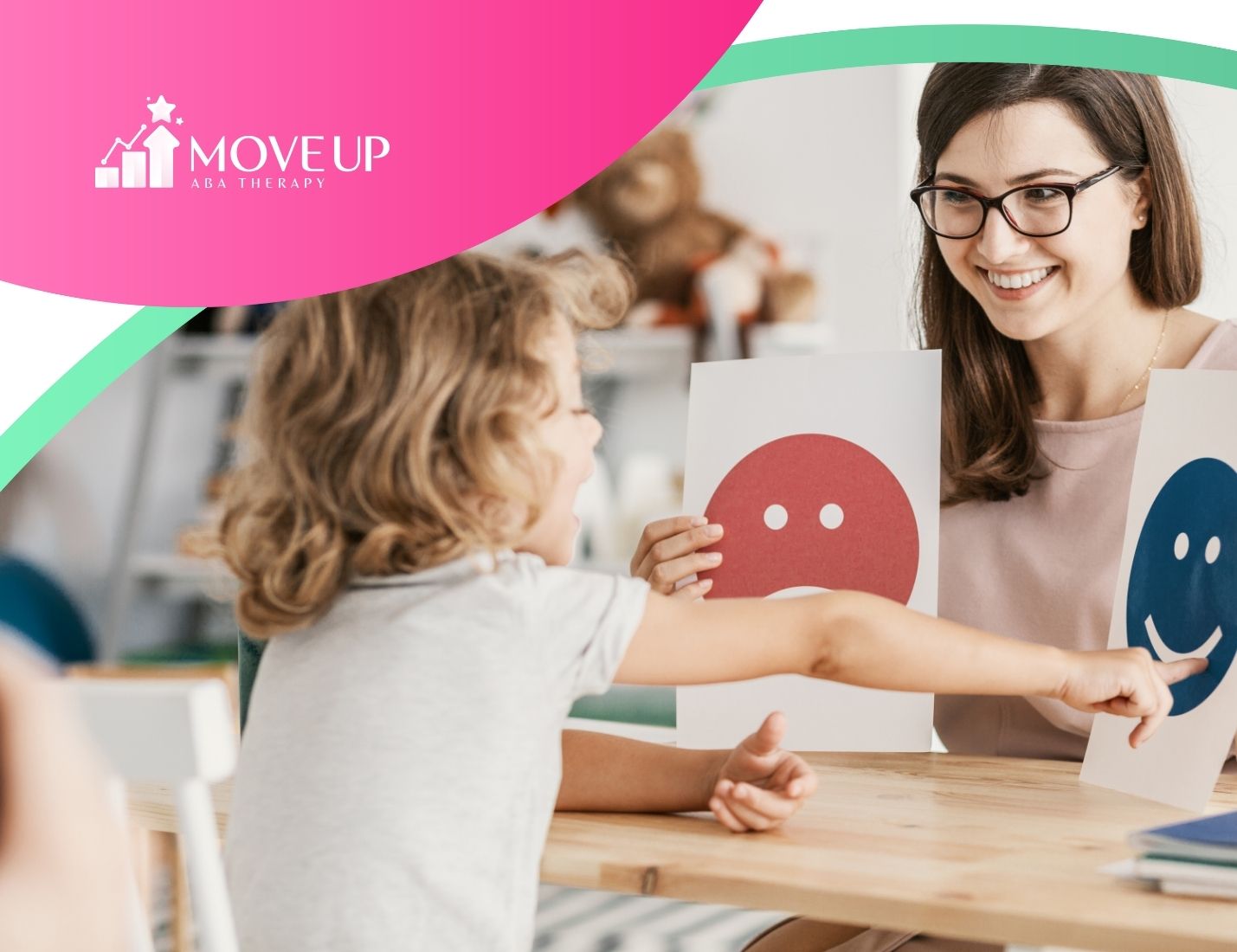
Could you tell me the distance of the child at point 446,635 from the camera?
2.57 feet

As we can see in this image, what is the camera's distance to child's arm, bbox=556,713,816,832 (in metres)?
0.90

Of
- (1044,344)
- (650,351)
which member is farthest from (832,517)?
(650,351)

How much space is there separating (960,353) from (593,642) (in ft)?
2.32

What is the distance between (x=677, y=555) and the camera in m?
1.17

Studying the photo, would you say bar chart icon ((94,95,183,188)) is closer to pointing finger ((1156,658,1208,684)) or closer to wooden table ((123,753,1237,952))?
wooden table ((123,753,1237,952))

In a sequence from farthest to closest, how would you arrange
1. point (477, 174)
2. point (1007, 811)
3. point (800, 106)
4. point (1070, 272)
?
point (800, 106)
point (477, 174)
point (1070, 272)
point (1007, 811)

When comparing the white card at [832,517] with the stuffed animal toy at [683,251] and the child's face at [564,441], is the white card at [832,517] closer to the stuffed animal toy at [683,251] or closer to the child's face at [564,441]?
the child's face at [564,441]

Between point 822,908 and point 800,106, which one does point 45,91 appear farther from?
point 800,106

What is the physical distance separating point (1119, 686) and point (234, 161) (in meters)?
1.00

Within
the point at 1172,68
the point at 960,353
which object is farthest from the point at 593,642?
the point at 1172,68

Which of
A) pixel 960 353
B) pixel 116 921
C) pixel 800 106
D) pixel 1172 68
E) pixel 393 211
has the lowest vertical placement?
pixel 116 921

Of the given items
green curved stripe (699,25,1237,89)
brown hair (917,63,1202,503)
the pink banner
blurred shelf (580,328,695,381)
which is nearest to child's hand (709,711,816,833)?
brown hair (917,63,1202,503)

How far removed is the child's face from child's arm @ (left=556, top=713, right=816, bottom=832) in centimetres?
16

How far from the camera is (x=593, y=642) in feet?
2.72
